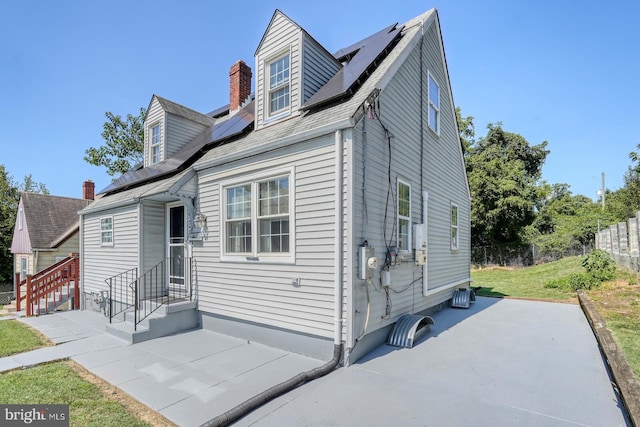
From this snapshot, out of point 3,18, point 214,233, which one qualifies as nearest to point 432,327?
point 214,233

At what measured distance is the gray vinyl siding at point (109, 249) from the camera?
8.87 m

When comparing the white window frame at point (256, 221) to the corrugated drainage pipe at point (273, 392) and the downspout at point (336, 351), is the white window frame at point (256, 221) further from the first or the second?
the corrugated drainage pipe at point (273, 392)

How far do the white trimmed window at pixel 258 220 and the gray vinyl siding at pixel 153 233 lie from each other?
2.85m

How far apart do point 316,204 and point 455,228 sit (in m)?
6.71

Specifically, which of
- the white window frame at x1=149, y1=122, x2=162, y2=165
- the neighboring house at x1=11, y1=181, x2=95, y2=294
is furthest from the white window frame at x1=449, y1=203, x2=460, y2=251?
the neighboring house at x1=11, y1=181, x2=95, y2=294

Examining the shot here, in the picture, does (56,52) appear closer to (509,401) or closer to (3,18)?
(3,18)

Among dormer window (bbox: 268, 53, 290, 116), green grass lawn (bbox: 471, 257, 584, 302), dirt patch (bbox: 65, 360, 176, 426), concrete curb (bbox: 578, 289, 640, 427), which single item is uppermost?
dormer window (bbox: 268, 53, 290, 116)

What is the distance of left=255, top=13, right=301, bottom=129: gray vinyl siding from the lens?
663 centimetres

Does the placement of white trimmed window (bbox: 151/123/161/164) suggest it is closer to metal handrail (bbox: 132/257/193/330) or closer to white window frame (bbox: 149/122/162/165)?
white window frame (bbox: 149/122/162/165)

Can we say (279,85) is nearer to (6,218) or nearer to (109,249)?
(109,249)

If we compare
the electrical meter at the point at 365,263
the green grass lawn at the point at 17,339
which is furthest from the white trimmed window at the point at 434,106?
the green grass lawn at the point at 17,339

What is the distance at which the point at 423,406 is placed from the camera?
12.1ft

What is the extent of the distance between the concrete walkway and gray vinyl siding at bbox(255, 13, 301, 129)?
4799 mm

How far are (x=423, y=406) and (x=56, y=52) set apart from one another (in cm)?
1392
